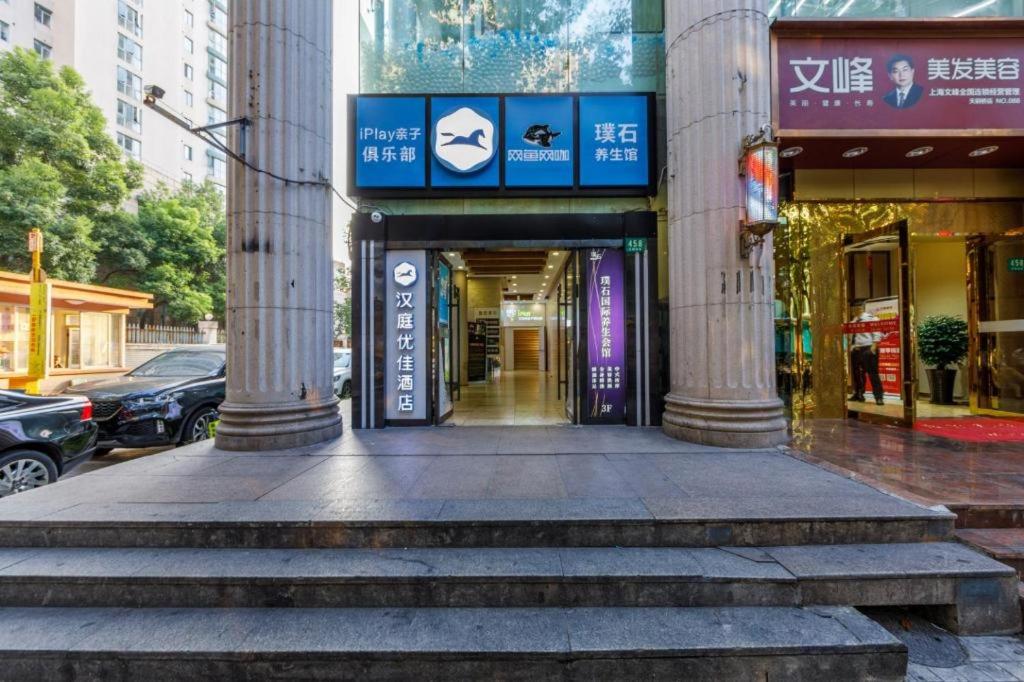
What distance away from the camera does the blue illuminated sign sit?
24.6ft

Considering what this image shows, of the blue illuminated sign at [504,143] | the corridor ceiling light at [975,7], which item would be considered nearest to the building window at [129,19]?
the blue illuminated sign at [504,143]

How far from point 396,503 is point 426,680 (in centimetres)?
152

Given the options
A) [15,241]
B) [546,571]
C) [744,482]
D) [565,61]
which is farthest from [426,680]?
[15,241]

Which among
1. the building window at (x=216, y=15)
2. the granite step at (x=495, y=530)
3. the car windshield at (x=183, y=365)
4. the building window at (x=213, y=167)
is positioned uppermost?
the building window at (x=216, y=15)

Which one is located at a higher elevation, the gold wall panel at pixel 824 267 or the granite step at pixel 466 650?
the gold wall panel at pixel 824 267

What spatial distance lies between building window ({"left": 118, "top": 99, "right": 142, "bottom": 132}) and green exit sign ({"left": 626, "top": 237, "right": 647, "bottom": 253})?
43.8 meters

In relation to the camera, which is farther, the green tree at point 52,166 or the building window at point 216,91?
the building window at point 216,91

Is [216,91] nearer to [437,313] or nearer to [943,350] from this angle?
[437,313]

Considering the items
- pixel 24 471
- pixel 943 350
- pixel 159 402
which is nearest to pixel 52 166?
pixel 159 402

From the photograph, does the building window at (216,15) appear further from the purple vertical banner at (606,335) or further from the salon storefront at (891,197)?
the salon storefront at (891,197)

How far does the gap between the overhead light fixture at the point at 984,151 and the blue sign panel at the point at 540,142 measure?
6095mm

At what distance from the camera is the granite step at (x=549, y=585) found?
3078 millimetres

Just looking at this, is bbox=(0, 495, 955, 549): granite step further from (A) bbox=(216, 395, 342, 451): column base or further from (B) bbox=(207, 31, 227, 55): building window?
(B) bbox=(207, 31, 227, 55): building window

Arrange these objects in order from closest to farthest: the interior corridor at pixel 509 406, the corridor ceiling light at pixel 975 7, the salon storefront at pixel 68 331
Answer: the corridor ceiling light at pixel 975 7 → the interior corridor at pixel 509 406 → the salon storefront at pixel 68 331
